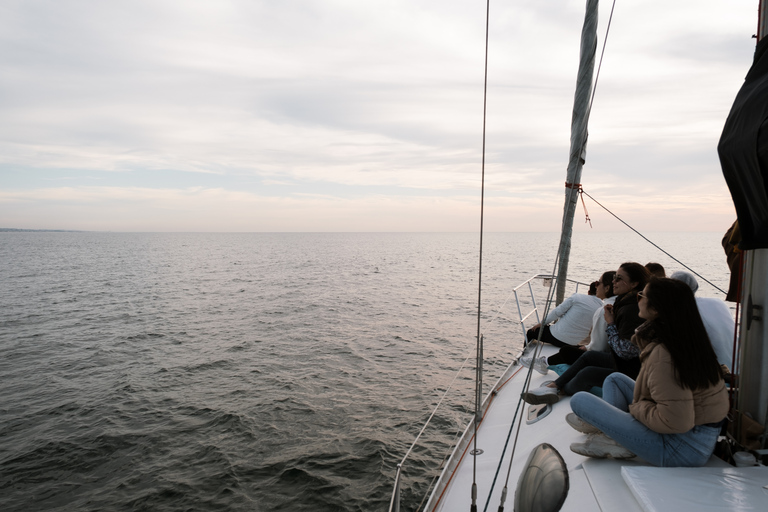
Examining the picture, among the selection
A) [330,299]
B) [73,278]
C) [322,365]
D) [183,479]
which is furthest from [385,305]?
[73,278]

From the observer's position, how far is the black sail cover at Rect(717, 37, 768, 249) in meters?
2.44

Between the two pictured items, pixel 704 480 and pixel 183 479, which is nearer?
pixel 704 480

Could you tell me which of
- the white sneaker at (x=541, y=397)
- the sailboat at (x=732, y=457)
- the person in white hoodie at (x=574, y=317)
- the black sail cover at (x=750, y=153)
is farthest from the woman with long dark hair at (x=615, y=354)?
the black sail cover at (x=750, y=153)

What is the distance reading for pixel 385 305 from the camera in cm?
2145

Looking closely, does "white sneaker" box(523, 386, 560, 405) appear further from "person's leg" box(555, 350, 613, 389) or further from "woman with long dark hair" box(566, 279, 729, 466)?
"woman with long dark hair" box(566, 279, 729, 466)

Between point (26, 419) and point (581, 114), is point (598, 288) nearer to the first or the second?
point (581, 114)

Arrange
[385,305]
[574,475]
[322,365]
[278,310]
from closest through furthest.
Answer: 1. [574,475]
2. [322,365]
3. [278,310]
4. [385,305]

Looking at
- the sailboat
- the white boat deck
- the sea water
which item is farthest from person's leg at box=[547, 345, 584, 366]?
the sea water

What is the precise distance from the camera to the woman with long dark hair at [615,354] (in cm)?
400

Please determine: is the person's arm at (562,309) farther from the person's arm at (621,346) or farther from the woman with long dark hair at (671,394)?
the woman with long dark hair at (671,394)

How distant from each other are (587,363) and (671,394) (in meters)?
1.77

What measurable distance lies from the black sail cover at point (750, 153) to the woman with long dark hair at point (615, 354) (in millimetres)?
1488

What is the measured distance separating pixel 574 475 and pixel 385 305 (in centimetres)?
1866

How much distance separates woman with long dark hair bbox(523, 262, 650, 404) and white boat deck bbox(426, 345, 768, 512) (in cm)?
17
